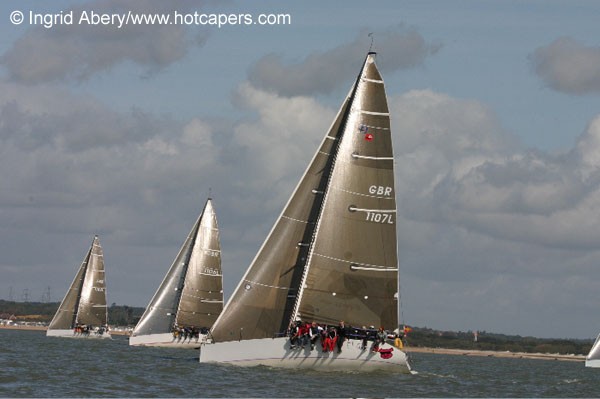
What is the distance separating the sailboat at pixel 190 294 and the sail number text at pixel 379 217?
38.3m

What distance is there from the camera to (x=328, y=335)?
49625mm

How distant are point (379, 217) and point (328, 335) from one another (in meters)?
5.65

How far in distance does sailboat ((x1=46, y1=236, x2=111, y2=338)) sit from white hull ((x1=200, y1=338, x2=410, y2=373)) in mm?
67857

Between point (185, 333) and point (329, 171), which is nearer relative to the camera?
point (329, 171)

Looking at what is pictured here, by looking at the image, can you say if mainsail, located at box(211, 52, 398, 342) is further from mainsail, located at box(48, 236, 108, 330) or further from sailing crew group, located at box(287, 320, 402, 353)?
mainsail, located at box(48, 236, 108, 330)

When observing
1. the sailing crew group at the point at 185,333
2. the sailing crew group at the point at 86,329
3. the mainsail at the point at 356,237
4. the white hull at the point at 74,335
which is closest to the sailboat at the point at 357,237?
the mainsail at the point at 356,237

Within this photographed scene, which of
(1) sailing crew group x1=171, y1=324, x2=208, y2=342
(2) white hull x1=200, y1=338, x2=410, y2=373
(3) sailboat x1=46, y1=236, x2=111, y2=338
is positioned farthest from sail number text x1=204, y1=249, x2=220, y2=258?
(2) white hull x1=200, y1=338, x2=410, y2=373

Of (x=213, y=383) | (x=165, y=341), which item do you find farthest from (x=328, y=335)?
(x=165, y=341)

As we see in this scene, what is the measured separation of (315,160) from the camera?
53656 mm

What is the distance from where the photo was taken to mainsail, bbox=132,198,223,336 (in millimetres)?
90125

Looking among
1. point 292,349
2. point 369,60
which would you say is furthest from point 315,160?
point 292,349

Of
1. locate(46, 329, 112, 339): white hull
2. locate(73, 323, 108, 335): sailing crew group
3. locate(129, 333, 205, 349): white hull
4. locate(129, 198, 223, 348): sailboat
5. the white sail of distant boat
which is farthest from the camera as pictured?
locate(73, 323, 108, 335): sailing crew group

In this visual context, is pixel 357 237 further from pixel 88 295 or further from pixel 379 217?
pixel 88 295

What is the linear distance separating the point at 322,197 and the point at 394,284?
495cm
